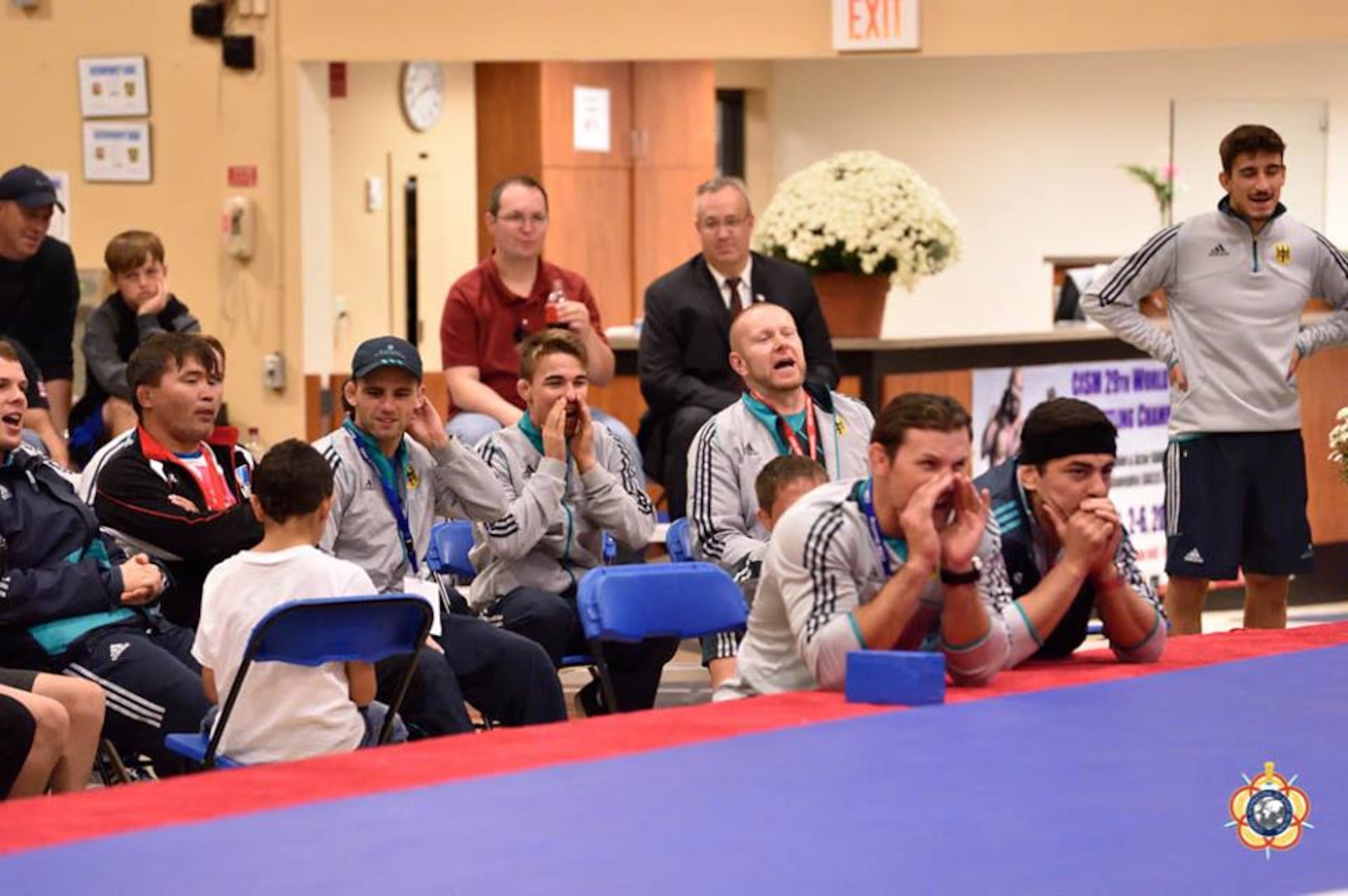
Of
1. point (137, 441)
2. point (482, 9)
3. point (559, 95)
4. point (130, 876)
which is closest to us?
point (130, 876)

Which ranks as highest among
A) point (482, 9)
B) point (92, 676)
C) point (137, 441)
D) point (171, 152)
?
point (482, 9)

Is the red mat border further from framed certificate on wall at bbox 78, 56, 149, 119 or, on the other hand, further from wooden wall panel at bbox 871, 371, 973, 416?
framed certificate on wall at bbox 78, 56, 149, 119

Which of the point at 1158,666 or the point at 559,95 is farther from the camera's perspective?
the point at 559,95

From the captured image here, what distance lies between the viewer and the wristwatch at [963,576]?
3912mm

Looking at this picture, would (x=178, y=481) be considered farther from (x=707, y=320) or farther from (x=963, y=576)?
(x=707, y=320)

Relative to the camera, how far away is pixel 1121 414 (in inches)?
363

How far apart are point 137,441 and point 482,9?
4.66 metres

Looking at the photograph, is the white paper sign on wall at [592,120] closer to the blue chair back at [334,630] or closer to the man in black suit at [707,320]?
the man in black suit at [707,320]

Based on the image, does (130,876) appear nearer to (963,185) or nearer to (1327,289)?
(1327,289)

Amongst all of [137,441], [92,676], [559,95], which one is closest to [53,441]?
[137,441]

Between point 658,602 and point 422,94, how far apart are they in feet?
26.6

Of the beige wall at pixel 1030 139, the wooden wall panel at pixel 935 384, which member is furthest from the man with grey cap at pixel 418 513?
the beige wall at pixel 1030 139

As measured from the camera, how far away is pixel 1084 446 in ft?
13.9

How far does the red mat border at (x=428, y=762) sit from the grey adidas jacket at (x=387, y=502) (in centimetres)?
163
